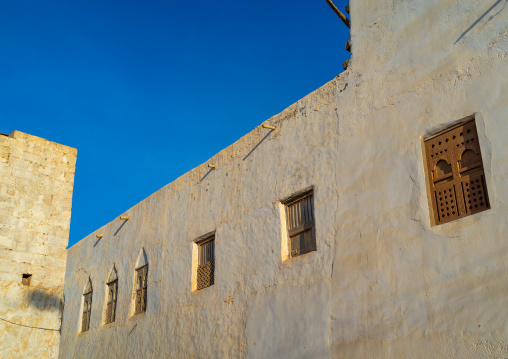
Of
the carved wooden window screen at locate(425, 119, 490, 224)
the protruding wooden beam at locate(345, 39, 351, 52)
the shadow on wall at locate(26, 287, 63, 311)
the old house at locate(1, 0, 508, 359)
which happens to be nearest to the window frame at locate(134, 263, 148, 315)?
the old house at locate(1, 0, 508, 359)

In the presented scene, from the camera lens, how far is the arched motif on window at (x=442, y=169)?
6172 millimetres

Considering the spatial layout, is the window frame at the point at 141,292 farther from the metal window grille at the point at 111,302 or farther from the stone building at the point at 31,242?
the stone building at the point at 31,242

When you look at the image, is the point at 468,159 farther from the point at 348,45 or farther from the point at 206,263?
the point at 206,263

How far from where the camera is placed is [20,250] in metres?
9.07

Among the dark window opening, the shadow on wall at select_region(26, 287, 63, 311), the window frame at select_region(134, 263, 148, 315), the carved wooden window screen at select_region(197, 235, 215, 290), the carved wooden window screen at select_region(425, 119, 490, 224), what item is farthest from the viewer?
the dark window opening

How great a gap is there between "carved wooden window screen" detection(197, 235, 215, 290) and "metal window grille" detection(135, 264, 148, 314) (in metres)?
1.88

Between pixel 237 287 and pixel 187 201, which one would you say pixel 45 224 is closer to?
pixel 187 201

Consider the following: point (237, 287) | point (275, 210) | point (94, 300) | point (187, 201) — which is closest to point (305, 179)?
point (275, 210)

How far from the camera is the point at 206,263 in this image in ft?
31.6

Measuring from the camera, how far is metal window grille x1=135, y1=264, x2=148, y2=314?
1107 cm

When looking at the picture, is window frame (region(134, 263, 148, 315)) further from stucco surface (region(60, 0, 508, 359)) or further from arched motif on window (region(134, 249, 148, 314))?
stucco surface (region(60, 0, 508, 359))

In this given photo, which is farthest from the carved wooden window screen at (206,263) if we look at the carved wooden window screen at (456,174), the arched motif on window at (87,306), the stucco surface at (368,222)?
the arched motif on window at (87,306)

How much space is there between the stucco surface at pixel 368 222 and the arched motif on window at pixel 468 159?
17cm

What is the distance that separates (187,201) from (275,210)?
2.75 meters
